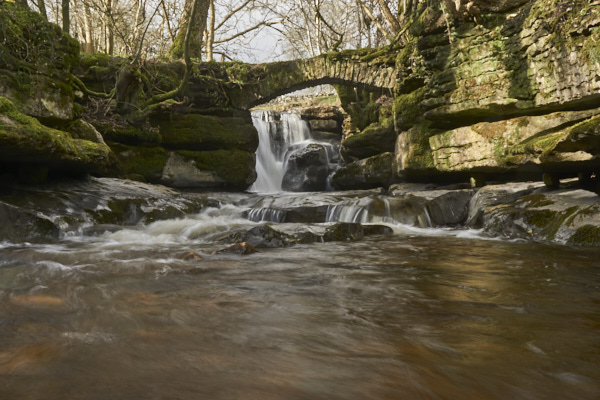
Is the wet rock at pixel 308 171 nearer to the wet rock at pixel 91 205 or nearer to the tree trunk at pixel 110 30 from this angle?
the wet rock at pixel 91 205

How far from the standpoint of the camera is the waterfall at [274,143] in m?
15.6

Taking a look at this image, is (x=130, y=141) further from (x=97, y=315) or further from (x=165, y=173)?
(x=97, y=315)

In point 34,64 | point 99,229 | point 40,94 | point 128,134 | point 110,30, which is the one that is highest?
point 110,30

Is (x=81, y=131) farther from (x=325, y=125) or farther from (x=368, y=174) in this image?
(x=325, y=125)

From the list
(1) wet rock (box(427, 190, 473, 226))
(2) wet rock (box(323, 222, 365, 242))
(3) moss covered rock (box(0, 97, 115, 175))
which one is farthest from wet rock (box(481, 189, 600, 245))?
(3) moss covered rock (box(0, 97, 115, 175))

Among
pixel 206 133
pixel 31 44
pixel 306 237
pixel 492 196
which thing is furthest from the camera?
pixel 206 133

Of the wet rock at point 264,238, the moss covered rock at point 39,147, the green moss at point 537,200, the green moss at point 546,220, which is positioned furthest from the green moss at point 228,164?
the green moss at point 546,220

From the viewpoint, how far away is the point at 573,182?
6.71 metres

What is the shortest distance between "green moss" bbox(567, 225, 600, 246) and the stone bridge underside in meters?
8.74

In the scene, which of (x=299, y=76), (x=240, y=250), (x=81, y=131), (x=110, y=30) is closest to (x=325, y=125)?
(x=299, y=76)

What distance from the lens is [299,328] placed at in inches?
76.7

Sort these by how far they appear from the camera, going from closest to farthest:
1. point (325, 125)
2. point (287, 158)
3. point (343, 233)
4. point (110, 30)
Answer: point (343, 233)
point (110, 30)
point (287, 158)
point (325, 125)

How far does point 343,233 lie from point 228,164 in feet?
24.8

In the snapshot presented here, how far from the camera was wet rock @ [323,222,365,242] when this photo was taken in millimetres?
5795
